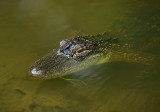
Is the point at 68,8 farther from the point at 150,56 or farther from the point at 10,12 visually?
the point at 150,56

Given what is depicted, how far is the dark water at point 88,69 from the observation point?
10.6ft

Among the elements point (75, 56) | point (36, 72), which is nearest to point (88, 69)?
point (75, 56)

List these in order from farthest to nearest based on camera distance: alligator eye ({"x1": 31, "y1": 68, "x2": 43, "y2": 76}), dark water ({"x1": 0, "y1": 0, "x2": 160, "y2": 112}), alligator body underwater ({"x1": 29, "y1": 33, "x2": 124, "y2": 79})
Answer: alligator body underwater ({"x1": 29, "y1": 33, "x2": 124, "y2": 79}) → alligator eye ({"x1": 31, "y1": 68, "x2": 43, "y2": 76}) → dark water ({"x1": 0, "y1": 0, "x2": 160, "y2": 112})

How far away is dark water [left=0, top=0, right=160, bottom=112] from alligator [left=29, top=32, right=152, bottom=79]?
0.15 metres

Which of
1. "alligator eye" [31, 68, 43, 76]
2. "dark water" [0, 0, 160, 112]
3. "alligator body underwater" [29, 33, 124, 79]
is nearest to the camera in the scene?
"dark water" [0, 0, 160, 112]

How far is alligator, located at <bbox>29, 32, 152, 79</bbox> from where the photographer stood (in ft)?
12.0

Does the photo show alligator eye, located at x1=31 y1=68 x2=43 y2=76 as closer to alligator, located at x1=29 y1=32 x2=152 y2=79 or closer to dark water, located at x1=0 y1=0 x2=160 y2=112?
alligator, located at x1=29 y1=32 x2=152 y2=79

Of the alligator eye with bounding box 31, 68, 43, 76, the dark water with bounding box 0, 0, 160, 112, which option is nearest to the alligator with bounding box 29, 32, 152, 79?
the alligator eye with bounding box 31, 68, 43, 76

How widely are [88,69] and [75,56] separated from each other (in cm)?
35

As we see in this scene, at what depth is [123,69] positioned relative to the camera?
3920mm

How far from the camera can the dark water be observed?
3.23 m

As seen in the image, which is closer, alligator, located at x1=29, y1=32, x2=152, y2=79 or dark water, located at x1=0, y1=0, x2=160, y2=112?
dark water, located at x1=0, y1=0, x2=160, y2=112

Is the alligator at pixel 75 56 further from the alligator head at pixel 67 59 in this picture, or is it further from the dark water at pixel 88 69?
the dark water at pixel 88 69

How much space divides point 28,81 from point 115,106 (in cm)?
155
